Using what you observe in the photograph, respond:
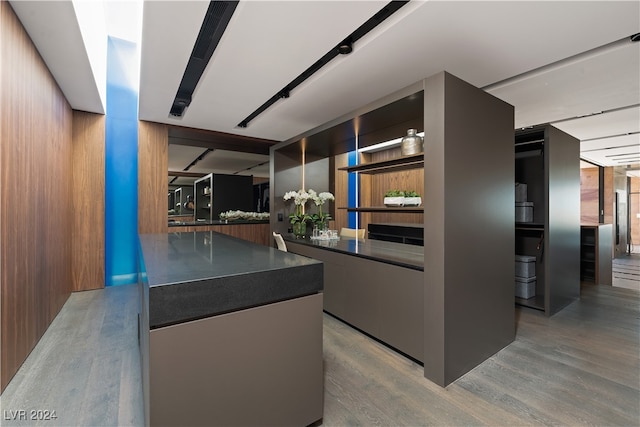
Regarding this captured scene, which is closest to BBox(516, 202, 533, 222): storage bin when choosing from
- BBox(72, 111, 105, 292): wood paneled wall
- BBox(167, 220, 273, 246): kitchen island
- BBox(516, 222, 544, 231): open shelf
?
BBox(516, 222, 544, 231): open shelf

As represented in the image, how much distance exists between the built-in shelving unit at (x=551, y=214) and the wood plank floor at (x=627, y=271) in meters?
2.05

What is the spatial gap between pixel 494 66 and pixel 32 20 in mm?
3554

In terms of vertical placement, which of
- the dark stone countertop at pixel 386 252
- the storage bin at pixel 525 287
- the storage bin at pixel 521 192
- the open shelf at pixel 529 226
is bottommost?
the storage bin at pixel 525 287

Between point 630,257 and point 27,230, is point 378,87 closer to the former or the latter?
point 27,230

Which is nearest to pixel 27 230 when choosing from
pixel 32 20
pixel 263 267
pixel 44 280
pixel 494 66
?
pixel 44 280

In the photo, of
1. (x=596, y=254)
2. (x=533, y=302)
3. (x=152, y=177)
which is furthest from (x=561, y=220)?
(x=152, y=177)

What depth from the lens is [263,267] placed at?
133cm

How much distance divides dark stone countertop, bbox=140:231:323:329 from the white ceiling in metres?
1.55

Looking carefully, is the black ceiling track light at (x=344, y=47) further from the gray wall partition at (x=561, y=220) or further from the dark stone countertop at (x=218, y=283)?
the gray wall partition at (x=561, y=220)

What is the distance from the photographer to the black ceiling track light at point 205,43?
1.91 m

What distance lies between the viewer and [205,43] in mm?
2324

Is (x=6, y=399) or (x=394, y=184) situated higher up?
(x=394, y=184)
